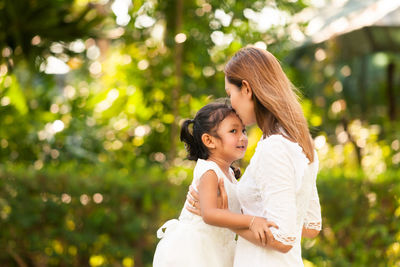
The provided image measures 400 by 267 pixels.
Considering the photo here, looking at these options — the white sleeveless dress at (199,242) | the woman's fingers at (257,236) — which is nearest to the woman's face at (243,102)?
the white sleeveless dress at (199,242)

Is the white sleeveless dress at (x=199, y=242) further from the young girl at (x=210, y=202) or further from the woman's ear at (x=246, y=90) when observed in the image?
the woman's ear at (x=246, y=90)

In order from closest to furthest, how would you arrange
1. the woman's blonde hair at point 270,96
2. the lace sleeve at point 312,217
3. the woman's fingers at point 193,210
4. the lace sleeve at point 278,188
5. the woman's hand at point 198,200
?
the lace sleeve at point 278,188, the woman's blonde hair at point 270,96, the woman's hand at point 198,200, the woman's fingers at point 193,210, the lace sleeve at point 312,217

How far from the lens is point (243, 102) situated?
255 centimetres

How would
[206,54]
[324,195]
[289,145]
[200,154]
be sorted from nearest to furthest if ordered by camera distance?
[289,145]
[200,154]
[324,195]
[206,54]

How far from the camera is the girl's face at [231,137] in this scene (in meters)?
2.73

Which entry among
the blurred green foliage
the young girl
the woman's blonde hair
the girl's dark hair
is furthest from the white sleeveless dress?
the blurred green foliage

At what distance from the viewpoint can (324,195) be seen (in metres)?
5.77

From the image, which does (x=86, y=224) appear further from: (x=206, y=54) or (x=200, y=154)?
(x=200, y=154)

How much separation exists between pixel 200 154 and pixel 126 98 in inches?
197

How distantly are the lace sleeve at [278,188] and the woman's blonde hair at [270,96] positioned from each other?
0.38 feet

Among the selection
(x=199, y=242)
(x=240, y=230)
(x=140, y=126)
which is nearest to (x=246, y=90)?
(x=240, y=230)

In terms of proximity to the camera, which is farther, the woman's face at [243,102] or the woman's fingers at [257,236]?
the woman's face at [243,102]

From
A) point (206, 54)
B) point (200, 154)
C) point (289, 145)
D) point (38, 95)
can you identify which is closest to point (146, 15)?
point (206, 54)

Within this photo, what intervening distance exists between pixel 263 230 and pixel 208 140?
0.60 meters
